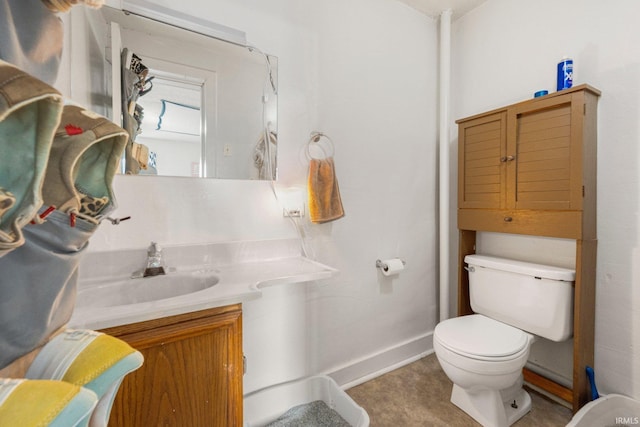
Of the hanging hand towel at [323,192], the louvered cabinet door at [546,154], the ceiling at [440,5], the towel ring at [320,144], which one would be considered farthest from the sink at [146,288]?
the ceiling at [440,5]

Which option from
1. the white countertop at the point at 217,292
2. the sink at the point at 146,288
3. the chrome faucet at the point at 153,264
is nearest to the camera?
the white countertop at the point at 217,292

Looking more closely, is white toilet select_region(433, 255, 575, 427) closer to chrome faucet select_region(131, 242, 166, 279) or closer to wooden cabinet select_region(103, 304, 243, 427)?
wooden cabinet select_region(103, 304, 243, 427)

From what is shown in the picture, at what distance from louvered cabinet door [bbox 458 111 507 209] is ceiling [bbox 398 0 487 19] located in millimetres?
831

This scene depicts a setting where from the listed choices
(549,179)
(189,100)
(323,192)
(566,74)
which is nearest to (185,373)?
(323,192)

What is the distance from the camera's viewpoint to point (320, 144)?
5.40ft

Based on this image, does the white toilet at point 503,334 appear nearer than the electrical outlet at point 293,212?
Yes

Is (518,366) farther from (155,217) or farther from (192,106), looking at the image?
(192,106)

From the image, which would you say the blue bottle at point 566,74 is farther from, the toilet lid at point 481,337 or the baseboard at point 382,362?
the baseboard at point 382,362

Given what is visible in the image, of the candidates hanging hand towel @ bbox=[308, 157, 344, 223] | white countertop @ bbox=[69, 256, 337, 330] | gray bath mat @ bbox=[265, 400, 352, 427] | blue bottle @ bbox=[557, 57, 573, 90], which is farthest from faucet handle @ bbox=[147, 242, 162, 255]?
blue bottle @ bbox=[557, 57, 573, 90]

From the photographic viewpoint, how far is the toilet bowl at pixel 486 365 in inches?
50.8

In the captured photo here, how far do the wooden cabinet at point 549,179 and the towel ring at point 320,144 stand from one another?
0.97 m

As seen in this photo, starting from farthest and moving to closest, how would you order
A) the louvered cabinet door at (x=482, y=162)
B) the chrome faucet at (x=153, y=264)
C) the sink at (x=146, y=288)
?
the louvered cabinet door at (x=482, y=162), the chrome faucet at (x=153, y=264), the sink at (x=146, y=288)

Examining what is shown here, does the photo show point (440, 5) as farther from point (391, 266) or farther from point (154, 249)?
point (154, 249)

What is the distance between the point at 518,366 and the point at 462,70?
1948mm
